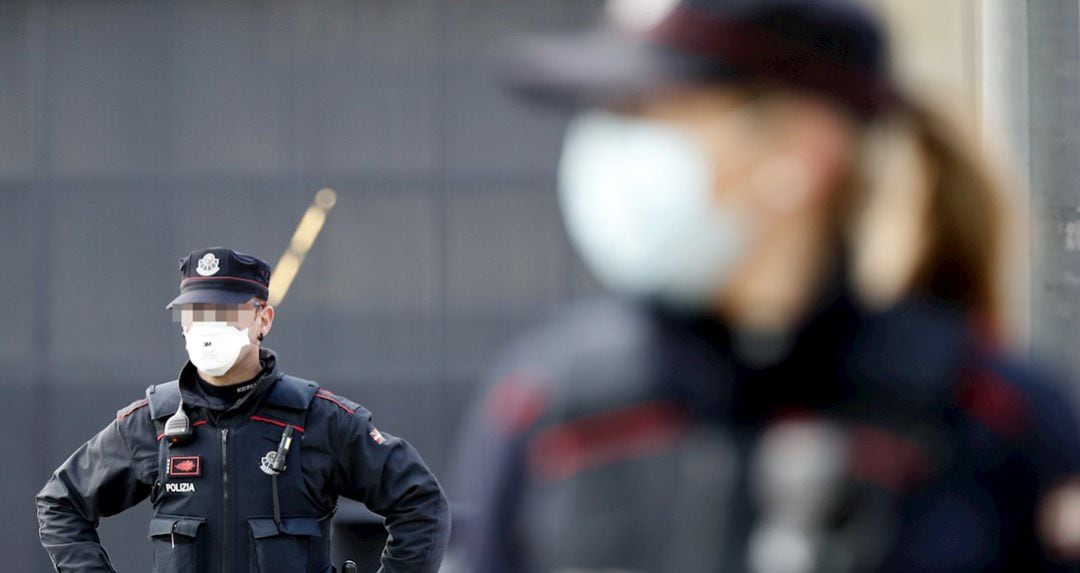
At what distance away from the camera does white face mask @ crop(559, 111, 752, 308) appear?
4.05ft

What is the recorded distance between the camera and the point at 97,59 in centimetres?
870

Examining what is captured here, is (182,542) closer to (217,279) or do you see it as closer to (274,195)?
(217,279)

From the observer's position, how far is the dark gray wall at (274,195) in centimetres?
858

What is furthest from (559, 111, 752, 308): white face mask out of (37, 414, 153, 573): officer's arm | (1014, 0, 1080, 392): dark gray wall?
(37, 414, 153, 573): officer's arm

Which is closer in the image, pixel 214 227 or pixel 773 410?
pixel 773 410

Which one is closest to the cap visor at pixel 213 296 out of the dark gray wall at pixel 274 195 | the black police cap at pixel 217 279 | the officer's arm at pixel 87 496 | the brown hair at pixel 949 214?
the black police cap at pixel 217 279

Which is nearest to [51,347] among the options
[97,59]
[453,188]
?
[97,59]

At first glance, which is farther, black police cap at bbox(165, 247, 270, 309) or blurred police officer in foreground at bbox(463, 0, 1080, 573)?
black police cap at bbox(165, 247, 270, 309)

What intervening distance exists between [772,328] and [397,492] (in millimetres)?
3250

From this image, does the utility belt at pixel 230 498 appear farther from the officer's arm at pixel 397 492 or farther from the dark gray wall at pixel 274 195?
the dark gray wall at pixel 274 195

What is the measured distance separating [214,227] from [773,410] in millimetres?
7768

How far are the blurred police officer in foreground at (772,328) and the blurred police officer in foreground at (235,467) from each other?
9.72 ft

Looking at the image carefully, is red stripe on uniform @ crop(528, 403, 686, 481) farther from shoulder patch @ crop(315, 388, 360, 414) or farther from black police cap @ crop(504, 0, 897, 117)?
shoulder patch @ crop(315, 388, 360, 414)

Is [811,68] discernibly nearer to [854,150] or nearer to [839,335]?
[854,150]
